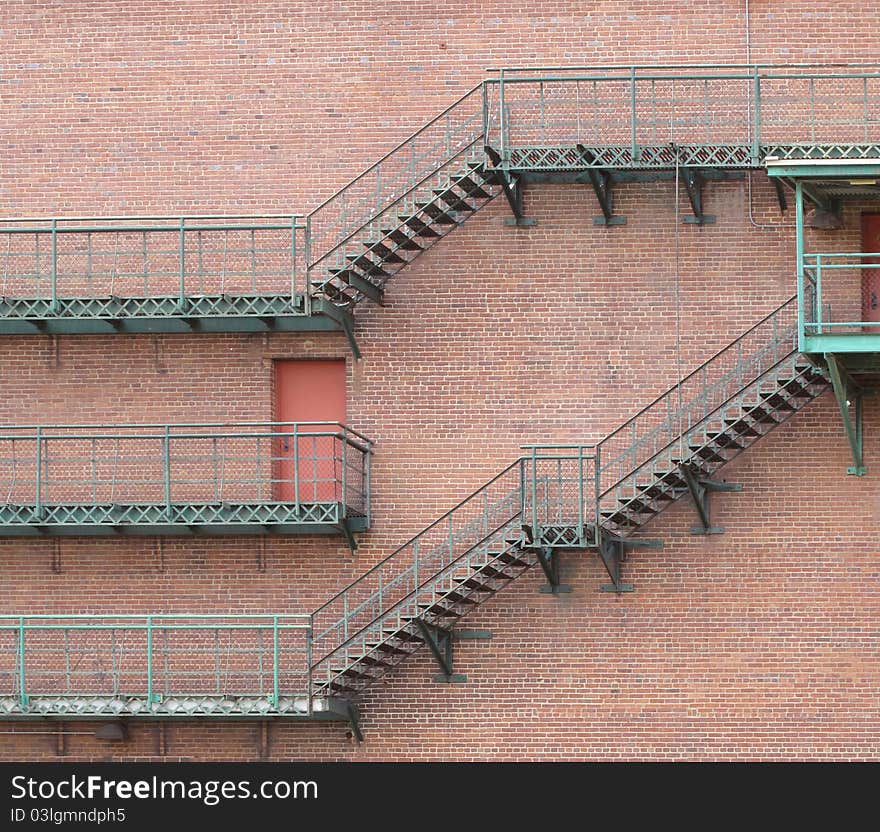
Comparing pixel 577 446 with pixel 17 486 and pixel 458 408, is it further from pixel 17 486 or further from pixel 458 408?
pixel 17 486

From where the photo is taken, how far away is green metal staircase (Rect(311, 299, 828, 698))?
28.3 m

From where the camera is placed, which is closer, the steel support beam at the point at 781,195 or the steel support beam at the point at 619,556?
the steel support beam at the point at 619,556

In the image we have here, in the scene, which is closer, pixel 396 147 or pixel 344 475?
pixel 344 475

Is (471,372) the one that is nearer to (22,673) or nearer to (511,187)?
(511,187)

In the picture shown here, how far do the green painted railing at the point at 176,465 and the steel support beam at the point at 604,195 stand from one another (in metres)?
4.58

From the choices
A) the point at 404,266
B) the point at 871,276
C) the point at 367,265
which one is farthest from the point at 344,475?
the point at 871,276

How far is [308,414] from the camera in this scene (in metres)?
30.7

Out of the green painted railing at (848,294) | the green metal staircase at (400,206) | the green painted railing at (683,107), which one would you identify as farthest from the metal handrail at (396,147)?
the green painted railing at (848,294)

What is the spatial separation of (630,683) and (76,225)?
10189mm

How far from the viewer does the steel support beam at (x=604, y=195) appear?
1163 inches

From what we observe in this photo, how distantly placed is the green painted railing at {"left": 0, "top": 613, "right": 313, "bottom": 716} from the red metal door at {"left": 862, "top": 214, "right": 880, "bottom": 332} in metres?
8.81

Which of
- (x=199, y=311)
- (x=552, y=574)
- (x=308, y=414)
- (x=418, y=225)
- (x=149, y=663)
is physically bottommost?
(x=149, y=663)

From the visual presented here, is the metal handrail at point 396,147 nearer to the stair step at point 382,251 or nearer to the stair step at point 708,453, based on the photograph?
the stair step at point 382,251

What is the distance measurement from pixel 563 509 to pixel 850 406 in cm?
416
